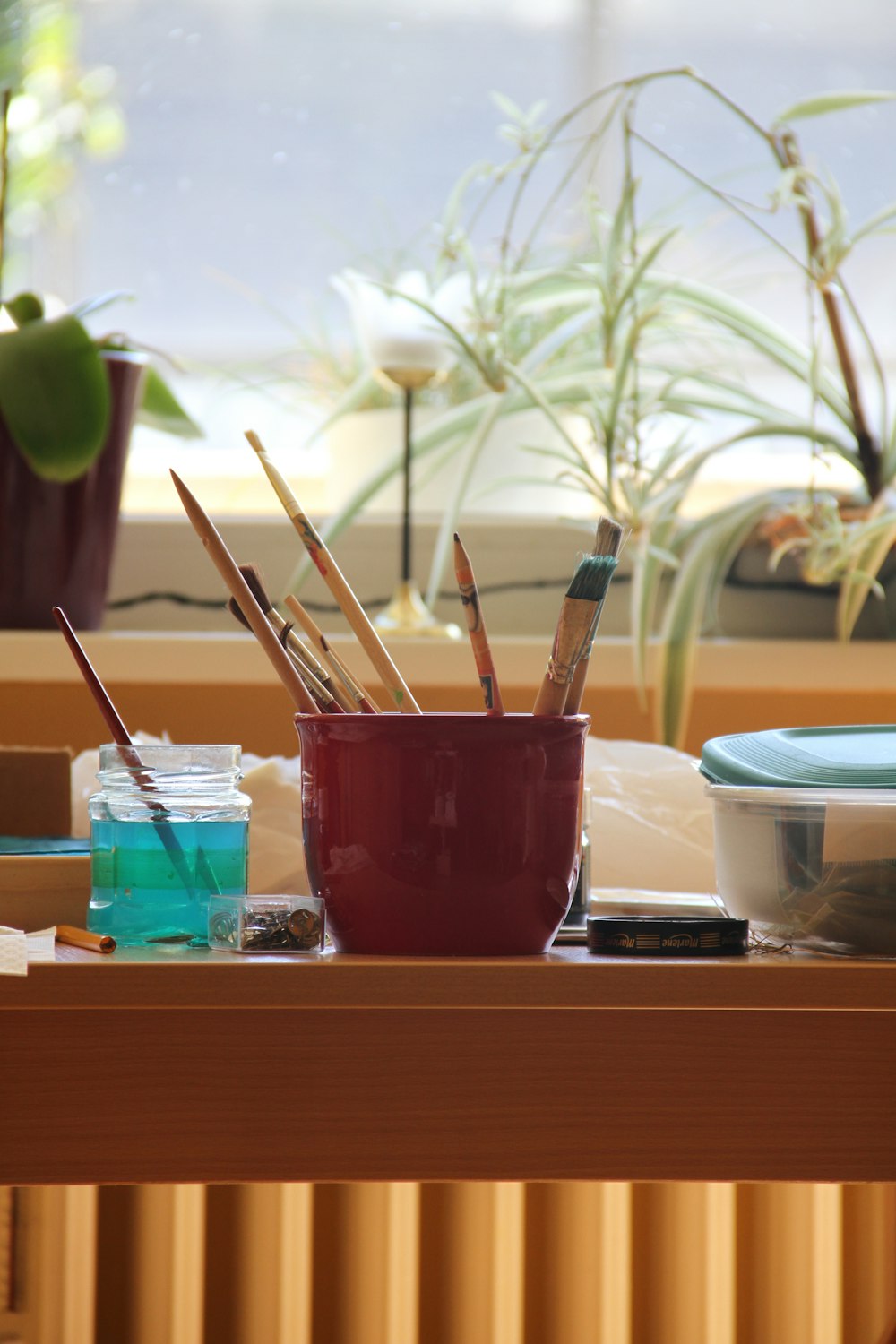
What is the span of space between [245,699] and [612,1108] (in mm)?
733

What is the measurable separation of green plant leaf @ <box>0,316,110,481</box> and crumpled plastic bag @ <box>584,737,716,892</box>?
383 mm

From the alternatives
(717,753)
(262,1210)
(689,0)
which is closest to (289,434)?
(689,0)

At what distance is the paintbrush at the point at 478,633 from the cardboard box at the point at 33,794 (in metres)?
0.24

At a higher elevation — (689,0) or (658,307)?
(689,0)

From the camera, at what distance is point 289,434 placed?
1360 millimetres

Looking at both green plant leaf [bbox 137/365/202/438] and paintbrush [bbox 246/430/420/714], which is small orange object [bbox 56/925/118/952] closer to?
paintbrush [bbox 246/430/420/714]

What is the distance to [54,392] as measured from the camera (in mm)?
849

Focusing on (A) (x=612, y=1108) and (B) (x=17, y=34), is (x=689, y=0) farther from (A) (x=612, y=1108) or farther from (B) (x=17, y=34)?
(A) (x=612, y=1108)

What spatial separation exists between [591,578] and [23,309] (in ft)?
2.07

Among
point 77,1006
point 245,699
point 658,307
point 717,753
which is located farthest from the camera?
point 245,699

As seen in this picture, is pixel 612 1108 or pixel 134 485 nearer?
pixel 612 1108

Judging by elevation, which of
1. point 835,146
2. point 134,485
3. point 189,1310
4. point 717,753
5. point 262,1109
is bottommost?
point 189,1310

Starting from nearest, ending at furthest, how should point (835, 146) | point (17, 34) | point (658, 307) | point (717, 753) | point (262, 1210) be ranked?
point (717, 753) → point (262, 1210) → point (658, 307) → point (17, 34) → point (835, 146)

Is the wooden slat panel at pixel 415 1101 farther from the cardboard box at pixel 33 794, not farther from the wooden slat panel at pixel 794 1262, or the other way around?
the wooden slat panel at pixel 794 1262
